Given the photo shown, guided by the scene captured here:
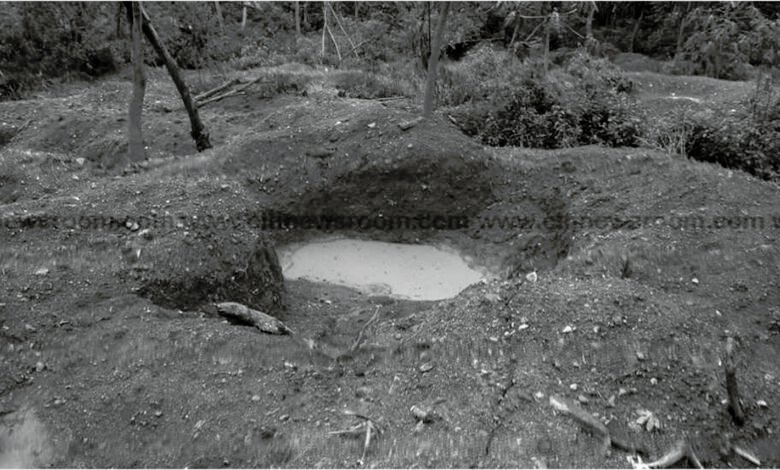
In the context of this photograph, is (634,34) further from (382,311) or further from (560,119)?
(382,311)

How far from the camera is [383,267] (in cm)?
715

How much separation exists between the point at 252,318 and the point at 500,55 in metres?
9.92

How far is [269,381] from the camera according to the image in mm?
4652

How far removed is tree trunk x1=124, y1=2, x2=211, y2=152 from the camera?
7262 mm

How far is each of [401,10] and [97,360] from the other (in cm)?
1636

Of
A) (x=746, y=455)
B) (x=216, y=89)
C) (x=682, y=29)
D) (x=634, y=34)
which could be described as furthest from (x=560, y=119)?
(x=634, y=34)

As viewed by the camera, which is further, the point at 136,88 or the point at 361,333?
the point at 136,88

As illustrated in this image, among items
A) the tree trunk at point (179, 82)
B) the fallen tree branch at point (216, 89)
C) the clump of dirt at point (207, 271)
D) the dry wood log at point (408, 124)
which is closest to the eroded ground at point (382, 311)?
the clump of dirt at point (207, 271)

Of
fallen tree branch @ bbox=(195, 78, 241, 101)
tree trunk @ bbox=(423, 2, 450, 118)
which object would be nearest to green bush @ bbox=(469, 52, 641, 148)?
tree trunk @ bbox=(423, 2, 450, 118)

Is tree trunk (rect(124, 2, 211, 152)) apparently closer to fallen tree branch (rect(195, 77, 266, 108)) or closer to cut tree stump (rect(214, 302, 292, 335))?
fallen tree branch (rect(195, 77, 266, 108))

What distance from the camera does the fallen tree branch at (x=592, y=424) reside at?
13.1 feet

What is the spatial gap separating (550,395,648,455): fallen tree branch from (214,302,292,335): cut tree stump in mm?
2430

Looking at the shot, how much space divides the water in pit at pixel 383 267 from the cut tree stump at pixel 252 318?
4.70 ft

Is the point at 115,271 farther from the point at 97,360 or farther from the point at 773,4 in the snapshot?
the point at 773,4
